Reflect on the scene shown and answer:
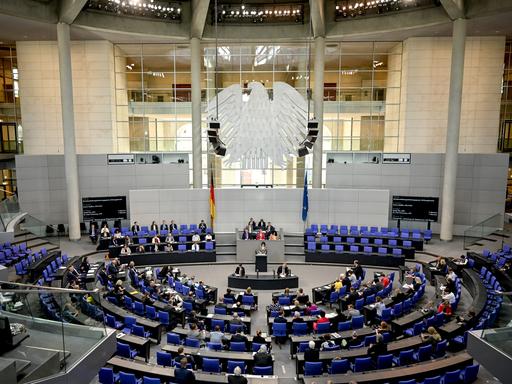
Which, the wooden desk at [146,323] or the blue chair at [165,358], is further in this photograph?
the wooden desk at [146,323]

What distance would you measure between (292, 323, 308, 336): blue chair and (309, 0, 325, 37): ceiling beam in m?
15.7

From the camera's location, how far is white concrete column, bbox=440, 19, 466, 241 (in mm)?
20188

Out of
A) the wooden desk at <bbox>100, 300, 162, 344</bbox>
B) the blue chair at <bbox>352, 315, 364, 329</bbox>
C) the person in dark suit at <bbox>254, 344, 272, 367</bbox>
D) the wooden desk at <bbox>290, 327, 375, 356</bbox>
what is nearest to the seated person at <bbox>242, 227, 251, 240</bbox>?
the wooden desk at <bbox>100, 300, 162, 344</bbox>

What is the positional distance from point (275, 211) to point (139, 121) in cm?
1034

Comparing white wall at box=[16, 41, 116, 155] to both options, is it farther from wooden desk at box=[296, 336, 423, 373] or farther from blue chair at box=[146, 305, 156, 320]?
wooden desk at box=[296, 336, 423, 373]

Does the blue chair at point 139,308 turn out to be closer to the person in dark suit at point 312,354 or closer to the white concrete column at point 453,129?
the person in dark suit at point 312,354

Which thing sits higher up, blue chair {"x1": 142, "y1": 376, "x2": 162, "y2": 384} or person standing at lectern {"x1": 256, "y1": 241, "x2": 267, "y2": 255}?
person standing at lectern {"x1": 256, "y1": 241, "x2": 267, "y2": 255}

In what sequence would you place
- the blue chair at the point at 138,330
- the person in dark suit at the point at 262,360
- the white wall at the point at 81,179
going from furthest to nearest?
the white wall at the point at 81,179 < the blue chair at the point at 138,330 < the person in dark suit at the point at 262,360

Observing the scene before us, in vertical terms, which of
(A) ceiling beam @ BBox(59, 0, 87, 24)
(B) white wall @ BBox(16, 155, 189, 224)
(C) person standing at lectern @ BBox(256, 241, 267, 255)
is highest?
(A) ceiling beam @ BBox(59, 0, 87, 24)

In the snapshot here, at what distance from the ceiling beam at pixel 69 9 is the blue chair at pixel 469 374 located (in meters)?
Result: 20.6

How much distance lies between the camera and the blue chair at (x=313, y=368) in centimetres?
910

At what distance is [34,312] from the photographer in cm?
666

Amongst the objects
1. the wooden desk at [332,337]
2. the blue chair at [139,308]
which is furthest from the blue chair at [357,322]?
the blue chair at [139,308]

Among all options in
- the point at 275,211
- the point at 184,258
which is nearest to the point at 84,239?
the point at 184,258
